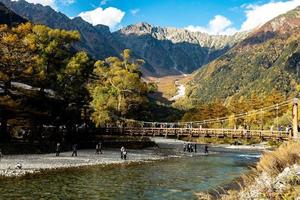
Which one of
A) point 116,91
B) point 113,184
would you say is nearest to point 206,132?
point 116,91

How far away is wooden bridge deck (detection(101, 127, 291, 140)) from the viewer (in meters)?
54.1

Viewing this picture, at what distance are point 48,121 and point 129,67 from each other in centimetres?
2275

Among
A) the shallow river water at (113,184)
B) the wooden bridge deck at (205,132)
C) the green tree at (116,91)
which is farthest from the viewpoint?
the green tree at (116,91)

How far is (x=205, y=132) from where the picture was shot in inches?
2331

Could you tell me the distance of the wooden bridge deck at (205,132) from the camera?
5409 centimetres

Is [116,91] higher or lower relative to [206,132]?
higher

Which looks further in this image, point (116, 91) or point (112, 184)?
point (116, 91)

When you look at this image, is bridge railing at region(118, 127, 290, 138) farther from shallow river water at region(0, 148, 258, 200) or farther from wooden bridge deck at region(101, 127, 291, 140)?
shallow river water at region(0, 148, 258, 200)

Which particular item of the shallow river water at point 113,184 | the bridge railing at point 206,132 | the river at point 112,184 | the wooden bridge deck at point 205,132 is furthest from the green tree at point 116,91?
the shallow river water at point 113,184

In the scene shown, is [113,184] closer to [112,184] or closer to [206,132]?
[112,184]

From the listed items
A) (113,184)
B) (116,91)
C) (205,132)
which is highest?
(116,91)

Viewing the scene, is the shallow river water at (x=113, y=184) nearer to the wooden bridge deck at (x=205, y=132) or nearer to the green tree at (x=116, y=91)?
the wooden bridge deck at (x=205, y=132)

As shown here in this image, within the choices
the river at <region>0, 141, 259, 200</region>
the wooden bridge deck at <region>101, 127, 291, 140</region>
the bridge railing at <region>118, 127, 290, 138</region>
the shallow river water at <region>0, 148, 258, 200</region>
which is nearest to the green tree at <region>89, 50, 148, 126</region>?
the wooden bridge deck at <region>101, 127, 291, 140</region>

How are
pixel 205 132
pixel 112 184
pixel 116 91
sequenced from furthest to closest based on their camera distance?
pixel 116 91
pixel 205 132
pixel 112 184
